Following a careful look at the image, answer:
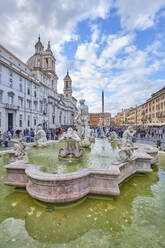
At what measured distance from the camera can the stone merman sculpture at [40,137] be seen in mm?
8383

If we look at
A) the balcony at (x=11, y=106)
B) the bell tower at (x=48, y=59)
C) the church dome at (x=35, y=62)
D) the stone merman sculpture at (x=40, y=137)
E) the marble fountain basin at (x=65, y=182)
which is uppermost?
the bell tower at (x=48, y=59)

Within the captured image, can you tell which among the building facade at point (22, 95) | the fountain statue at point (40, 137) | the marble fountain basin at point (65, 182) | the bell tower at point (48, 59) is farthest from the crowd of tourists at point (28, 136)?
the bell tower at point (48, 59)

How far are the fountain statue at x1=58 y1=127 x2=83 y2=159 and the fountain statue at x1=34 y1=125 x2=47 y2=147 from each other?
323 centimetres

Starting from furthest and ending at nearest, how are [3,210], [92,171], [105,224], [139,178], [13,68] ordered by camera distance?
1. [13,68]
2. [139,178]
3. [92,171]
4. [3,210]
5. [105,224]

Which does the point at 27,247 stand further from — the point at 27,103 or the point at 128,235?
the point at 27,103

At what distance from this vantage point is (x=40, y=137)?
30.1 ft

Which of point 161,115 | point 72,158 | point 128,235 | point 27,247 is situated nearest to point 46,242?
point 27,247

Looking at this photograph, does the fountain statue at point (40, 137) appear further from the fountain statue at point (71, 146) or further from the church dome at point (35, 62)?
the church dome at point (35, 62)

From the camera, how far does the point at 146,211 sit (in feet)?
9.21

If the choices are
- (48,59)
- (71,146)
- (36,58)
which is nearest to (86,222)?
(71,146)

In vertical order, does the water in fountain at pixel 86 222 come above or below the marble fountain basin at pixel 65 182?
below

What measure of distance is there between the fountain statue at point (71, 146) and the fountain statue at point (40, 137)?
3.23 meters

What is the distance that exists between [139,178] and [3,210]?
414cm

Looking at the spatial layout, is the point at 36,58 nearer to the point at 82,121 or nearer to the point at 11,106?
the point at 11,106
